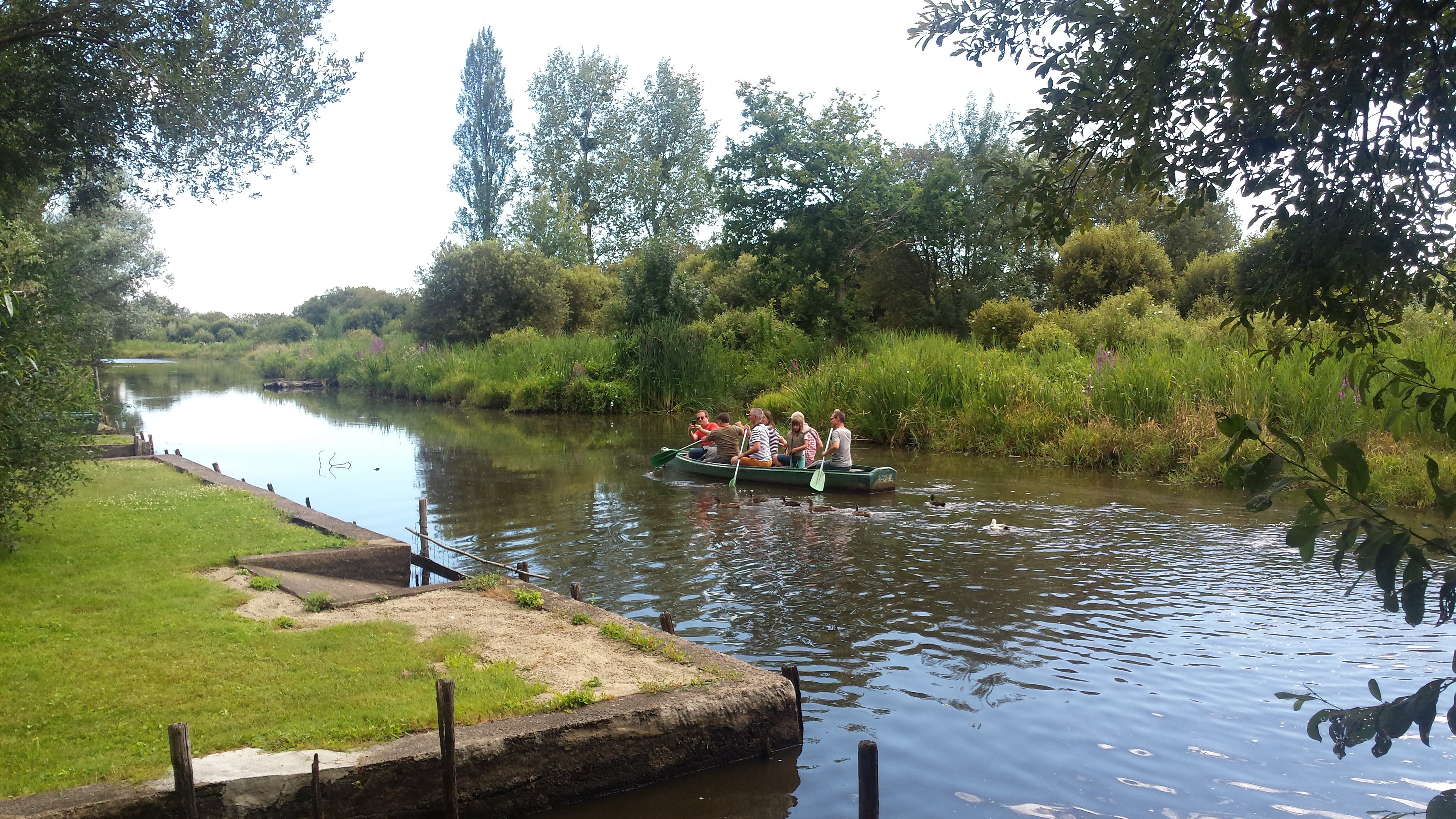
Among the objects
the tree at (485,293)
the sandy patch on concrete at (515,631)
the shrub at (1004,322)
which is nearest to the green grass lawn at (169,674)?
the sandy patch on concrete at (515,631)

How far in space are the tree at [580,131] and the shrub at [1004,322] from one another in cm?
3168

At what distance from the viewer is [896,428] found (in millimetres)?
20812

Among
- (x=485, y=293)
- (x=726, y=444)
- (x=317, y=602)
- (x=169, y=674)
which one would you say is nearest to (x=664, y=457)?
(x=726, y=444)

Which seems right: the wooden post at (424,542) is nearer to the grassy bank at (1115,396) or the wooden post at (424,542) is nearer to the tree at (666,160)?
the grassy bank at (1115,396)

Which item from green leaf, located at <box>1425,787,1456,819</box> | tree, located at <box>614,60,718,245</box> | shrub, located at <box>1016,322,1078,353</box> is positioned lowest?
green leaf, located at <box>1425,787,1456,819</box>

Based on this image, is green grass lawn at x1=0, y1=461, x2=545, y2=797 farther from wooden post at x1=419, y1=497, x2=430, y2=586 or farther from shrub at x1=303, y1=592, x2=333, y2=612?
wooden post at x1=419, y1=497, x2=430, y2=586

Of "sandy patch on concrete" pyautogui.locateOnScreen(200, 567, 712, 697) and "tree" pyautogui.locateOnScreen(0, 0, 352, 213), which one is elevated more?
"tree" pyautogui.locateOnScreen(0, 0, 352, 213)

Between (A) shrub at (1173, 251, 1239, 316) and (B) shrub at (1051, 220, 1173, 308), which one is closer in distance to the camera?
(A) shrub at (1173, 251, 1239, 316)

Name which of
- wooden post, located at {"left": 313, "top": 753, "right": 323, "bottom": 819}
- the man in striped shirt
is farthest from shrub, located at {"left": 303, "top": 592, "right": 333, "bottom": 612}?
A: the man in striped shirt

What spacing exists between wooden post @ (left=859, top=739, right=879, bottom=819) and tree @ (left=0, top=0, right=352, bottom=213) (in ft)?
30.9

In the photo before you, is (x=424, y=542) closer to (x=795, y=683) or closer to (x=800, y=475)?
(x=795, y=683)

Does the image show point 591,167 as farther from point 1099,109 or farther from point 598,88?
point 1099,109

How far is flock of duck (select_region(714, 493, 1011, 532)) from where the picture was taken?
1325 centimetres

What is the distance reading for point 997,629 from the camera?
325 inches
